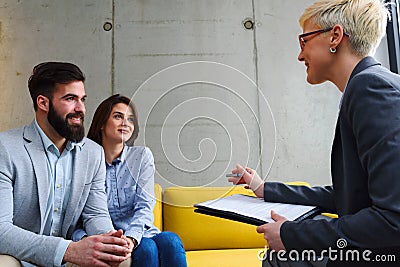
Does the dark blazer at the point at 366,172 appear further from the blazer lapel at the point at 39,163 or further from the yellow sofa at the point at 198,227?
the yellow sofa at the point at 198,227

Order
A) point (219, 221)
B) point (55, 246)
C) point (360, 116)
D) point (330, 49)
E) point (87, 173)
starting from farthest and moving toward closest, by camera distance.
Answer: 1. point (219, 221)
2. point (87, 173)
3. point (55, 246)
4. point (330, 49)
5. point (360, 116)

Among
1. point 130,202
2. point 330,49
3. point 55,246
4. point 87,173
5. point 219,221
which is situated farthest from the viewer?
point 219,221

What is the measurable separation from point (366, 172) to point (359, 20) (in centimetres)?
45

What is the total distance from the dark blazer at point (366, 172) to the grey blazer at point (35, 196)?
828mm

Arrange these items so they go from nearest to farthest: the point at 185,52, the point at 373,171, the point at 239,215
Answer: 1. the point at 373,171
2. the point at 239,215
3. the point at 185,52

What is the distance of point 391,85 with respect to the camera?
100 cm

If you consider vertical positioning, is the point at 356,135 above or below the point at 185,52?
below

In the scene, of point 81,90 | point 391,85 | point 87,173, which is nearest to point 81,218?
point 87,173

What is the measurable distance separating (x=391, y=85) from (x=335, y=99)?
2439mm

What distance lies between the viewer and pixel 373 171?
0.95 meters

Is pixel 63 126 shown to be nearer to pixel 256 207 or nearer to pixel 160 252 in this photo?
pixel 160 252

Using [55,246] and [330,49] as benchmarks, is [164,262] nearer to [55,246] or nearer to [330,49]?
[55,246]

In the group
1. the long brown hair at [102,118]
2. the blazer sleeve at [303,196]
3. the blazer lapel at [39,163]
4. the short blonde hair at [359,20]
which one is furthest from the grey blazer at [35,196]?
the short blonde hair at [359,20]

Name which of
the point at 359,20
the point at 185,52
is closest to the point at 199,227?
the point at 185,52
